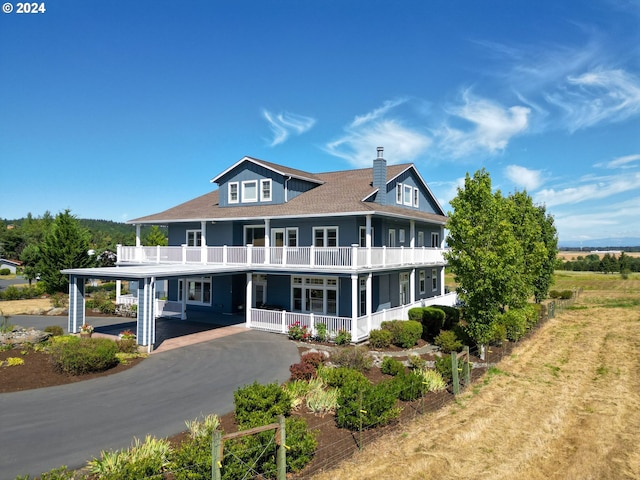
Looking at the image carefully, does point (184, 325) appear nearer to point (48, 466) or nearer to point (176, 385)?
point (176, 385)

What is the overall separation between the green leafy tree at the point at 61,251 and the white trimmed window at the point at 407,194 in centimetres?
2799

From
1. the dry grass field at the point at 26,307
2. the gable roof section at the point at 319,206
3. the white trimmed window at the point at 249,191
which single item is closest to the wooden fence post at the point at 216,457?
the gable roof section at the point at 319,206

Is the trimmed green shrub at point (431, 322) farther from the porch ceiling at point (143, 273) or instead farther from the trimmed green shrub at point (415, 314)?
the porch ceiling at point (143, 273)

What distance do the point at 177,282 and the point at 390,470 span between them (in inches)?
904

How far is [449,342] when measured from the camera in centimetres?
1908

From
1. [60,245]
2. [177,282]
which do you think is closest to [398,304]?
[177,282]

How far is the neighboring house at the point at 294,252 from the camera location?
20.7m

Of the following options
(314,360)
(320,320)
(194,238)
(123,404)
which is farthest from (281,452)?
(194,238)

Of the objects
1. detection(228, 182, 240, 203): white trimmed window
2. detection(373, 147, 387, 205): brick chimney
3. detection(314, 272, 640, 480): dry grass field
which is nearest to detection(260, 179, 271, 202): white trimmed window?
detection(228, 182, 240, 203): white trimmed window

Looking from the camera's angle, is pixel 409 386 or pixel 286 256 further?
pixel 286 256

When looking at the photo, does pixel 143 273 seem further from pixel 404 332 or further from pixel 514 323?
pixel 514 323

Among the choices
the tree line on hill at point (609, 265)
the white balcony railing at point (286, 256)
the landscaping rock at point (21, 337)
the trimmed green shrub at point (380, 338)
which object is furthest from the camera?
the tree line on hill at point (609, 265)

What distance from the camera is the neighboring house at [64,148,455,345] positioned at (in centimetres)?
2066

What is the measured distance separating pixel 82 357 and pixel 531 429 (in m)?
14.7
